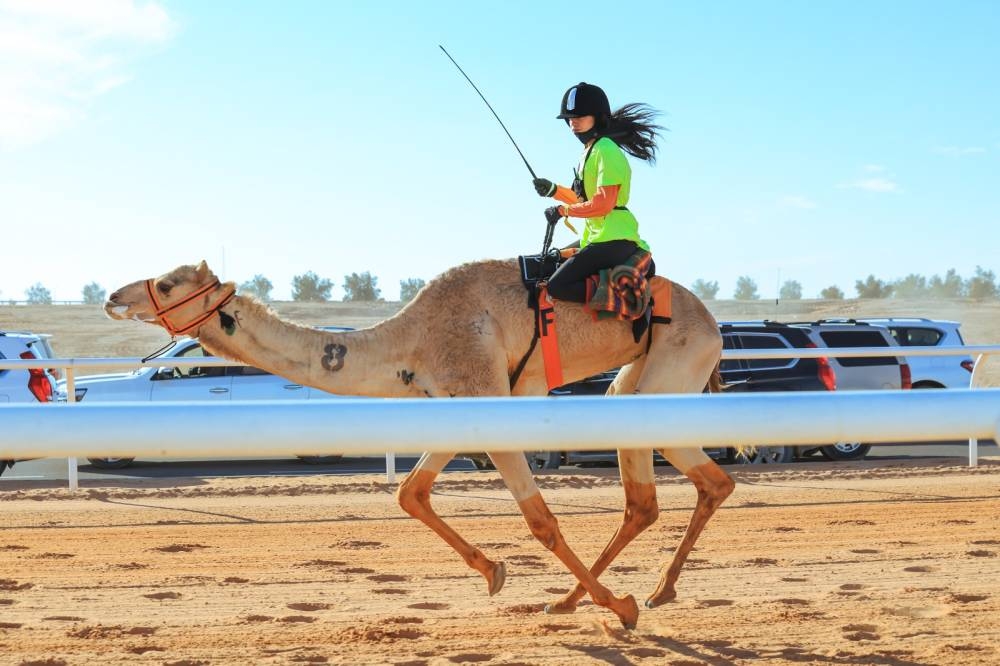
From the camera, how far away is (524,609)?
6648 mm

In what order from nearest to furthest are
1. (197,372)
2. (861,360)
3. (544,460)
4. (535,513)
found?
1. (535,513)
2. (544,460)
3. (197,372)
4. (861,360)

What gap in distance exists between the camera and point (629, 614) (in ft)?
19.9

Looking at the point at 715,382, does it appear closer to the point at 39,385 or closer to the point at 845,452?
the point at 845,452

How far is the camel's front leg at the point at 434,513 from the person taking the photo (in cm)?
631

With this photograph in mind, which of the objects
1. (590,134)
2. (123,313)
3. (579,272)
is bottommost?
(123,313)


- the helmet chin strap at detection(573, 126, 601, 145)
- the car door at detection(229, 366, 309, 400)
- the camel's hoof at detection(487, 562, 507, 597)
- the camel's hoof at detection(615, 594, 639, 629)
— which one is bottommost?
the camel's hoof at detection(615, 594, 639, 629)

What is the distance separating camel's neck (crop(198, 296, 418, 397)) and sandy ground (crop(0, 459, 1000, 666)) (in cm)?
130

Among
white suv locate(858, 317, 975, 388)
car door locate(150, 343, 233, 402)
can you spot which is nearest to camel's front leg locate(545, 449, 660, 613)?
car door locate(150, 343, 233, 402)

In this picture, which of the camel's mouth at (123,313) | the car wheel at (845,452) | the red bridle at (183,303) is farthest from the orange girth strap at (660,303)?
the car wheel at (845,452)

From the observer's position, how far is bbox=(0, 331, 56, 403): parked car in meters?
16.6

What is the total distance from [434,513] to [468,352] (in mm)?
910

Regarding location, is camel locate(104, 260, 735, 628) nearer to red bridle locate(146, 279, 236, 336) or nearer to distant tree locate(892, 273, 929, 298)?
red bridle locate(146, 279, 236, 336)

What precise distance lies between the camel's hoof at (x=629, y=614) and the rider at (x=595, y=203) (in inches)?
67.1

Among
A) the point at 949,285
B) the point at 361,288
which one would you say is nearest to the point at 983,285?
the point at 949,285
